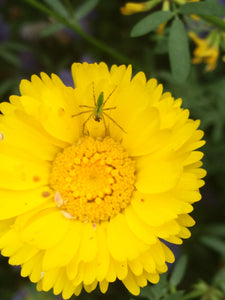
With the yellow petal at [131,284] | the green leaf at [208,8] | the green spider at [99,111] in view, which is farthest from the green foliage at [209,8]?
the yellow petal at [131,284]

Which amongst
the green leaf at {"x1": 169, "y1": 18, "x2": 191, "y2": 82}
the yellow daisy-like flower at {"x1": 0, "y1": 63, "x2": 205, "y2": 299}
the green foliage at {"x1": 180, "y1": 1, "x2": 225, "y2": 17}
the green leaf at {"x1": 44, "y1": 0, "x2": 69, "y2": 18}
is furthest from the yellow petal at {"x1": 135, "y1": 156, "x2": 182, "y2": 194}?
the green leaf at {"x1": 44, "y1": 0, "x2": 69, "y2": 18}

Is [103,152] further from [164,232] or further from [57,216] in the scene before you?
[164,232]

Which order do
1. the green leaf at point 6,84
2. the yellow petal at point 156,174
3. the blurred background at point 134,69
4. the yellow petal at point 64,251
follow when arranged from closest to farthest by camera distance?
the yellow petal at point 156,174 < the yellow petal at point 64,251 < the blurred background at point 134,69 < the green leaf at point 6,84

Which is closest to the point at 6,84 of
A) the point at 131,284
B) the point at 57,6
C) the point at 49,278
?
the point at 57,6

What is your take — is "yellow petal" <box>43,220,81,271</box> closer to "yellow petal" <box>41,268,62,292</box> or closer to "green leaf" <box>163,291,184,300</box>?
"yellow petal" <box>41,268,62,292</box>

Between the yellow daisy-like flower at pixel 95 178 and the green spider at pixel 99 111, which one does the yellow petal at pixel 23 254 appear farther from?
the green spider at pixel 99 111

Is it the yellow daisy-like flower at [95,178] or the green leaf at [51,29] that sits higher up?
the green leaf at [51,29]

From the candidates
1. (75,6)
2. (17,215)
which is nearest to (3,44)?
(75,6)
